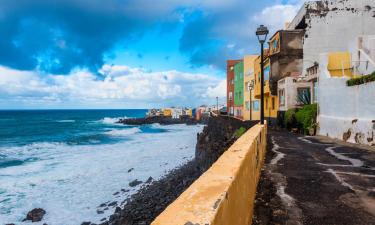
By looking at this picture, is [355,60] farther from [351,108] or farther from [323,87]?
[351,108]

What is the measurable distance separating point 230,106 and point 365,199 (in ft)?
171

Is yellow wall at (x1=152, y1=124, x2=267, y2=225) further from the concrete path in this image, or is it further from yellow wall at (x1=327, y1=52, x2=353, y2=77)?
yellow wall at (x1=327, y1=52, x2=353, y2=77)

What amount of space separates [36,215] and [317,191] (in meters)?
14.9

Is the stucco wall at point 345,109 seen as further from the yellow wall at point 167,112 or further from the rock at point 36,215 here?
the yellow wall at point 167,112

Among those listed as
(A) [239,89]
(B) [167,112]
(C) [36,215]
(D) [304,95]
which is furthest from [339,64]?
(B) [167,112]

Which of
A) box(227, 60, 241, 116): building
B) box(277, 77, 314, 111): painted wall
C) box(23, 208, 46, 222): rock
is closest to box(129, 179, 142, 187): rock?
box(23, 208, 46, 222): rock

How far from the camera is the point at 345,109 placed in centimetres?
1440

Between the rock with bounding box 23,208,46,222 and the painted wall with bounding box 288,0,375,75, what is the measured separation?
22103mm

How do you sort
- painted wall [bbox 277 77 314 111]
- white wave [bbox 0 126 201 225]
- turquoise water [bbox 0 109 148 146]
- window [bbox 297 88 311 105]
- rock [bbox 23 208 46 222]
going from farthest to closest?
turquoise water [bbox 0 109 148 146] < painted wall [bbox 277 77 314 111] < window [bbox 297 88 311 105] < white wave [bbox 0 126 201 225] < rock [bbox 23 208 46 222]

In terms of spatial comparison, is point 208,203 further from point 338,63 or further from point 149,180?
point 149,180

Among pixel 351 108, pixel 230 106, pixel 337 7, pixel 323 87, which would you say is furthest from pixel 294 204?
pixel 230 106

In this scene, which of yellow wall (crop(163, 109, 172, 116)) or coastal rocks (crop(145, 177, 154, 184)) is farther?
yellow wall (crop(163, 109, 172, 116))

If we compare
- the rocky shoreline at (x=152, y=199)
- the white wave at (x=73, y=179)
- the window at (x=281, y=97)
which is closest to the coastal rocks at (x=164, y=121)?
the white wave at (x=73, y=179)

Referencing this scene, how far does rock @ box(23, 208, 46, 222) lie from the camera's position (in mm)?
15531
